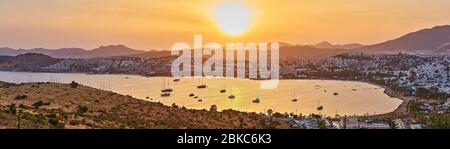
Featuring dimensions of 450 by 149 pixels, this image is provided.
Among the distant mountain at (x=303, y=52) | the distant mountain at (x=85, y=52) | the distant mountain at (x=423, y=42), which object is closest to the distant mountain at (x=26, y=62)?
the distant mountain at (x=85, y=52)

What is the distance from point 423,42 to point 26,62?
56.3m

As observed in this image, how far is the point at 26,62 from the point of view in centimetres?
5525

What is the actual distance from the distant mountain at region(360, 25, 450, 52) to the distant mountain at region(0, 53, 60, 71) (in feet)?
168

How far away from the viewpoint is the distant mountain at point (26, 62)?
53.3m

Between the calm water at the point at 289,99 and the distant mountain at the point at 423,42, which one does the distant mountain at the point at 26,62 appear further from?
the distant mountain at the point at 423,42

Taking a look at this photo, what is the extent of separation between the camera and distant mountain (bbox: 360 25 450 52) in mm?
65250

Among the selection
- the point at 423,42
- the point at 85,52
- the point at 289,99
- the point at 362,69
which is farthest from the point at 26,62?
the point at 423,42

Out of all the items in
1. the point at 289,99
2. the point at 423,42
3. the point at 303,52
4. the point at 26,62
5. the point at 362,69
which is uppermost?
the point at 423,42

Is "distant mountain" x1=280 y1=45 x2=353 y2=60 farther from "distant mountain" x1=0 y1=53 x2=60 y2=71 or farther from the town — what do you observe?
"distant mountain" x1=0 y1=53 x2=60 y2=71

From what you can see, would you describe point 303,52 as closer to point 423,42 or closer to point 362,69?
point 423,42
